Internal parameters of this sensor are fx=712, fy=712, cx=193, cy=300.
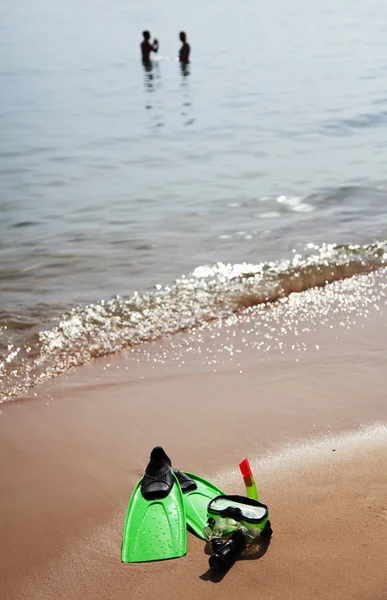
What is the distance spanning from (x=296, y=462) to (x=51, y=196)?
722 cm

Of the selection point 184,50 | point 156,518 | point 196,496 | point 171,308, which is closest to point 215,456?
point 196,496

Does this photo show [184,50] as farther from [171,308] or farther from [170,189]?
[171,308]

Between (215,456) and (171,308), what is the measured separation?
7.86 ft

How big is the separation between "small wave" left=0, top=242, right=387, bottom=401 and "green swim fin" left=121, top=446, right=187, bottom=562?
1541 millimetres

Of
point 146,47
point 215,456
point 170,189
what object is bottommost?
point 170,189

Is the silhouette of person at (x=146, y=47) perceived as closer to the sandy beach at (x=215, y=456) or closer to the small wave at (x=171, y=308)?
the small wave at (x=171, y=308)

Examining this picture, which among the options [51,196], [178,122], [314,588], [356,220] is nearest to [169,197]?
[51,196]

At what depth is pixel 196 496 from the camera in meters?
3.53

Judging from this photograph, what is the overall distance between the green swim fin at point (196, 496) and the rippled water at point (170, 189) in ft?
5.85

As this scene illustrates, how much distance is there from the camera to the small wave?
17.4 feet

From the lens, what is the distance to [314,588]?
288 cm

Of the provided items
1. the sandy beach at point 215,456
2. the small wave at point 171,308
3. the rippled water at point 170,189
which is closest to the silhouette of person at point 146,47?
the rippled water at point 170,189

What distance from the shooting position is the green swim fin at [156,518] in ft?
10.5

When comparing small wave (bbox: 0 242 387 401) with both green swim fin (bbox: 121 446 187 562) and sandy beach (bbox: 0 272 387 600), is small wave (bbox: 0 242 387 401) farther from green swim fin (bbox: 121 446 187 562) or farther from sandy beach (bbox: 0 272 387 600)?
green swim fin (bbox: 121 446 187 562)
